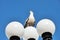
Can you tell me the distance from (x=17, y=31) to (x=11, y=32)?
0.12 metres

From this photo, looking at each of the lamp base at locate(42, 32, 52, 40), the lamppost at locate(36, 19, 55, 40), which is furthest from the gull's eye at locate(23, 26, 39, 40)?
the lamp base at locate(42, 32, 52, 40)

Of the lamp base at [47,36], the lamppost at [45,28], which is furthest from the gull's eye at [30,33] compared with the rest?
the lamp base at [47,36]

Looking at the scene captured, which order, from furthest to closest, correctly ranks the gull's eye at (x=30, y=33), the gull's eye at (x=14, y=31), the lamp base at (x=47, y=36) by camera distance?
the gull's eye at (x=30, y=33) < the gull's eye at (x=14, y=31) < the lamp base at (x=47, y=36)

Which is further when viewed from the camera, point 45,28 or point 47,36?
point 45,28

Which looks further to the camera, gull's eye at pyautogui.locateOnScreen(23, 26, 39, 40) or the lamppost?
gull's eye at pyautogui.locateOnScreen(23, 26, 39, 40)

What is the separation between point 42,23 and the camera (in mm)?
4223

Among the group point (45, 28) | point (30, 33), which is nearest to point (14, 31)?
point (30, 33)

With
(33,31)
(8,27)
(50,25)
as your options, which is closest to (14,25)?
(8,27)

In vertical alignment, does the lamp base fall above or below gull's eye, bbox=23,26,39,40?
below

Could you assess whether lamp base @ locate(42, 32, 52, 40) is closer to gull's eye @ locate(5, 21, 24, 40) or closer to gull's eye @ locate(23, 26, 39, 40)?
gull's eye @ locate(23, 26, 39, 40)

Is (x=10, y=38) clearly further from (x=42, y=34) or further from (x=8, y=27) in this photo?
(x=42, y=34)

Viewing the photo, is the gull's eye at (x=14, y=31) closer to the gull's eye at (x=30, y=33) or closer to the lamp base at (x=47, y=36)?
the gull's eye at (x=30, y=33)

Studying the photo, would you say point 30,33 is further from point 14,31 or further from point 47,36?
point 47,36

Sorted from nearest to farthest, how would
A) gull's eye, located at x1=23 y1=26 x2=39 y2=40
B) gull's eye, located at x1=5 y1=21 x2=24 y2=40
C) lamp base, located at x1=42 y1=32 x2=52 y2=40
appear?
A: lamp base, located at x1=42 y1=32 x2=52 y2=40 < gull's eye, located at x1=5 y1=21 x2=24 y2=40 < gull's eye, located at x1=23 y1=26 x2=39 y2=40
